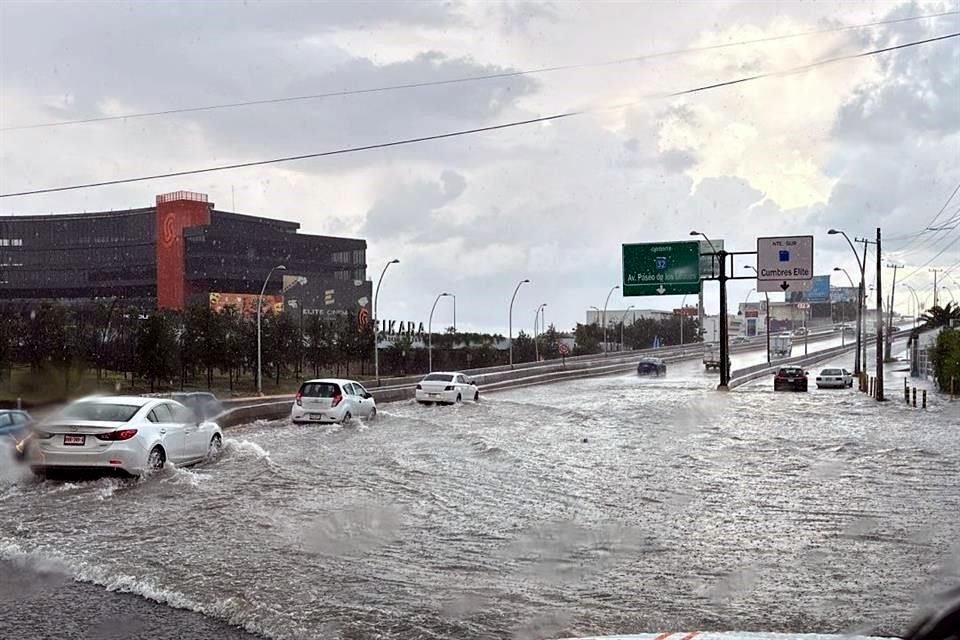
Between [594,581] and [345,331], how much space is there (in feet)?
217

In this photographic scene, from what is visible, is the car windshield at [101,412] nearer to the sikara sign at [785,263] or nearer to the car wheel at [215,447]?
the car wheel at [215,447]

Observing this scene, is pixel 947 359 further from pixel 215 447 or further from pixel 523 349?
pixel 523 349

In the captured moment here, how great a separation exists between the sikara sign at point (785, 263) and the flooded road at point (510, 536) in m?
28.7

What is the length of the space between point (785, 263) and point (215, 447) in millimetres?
40246

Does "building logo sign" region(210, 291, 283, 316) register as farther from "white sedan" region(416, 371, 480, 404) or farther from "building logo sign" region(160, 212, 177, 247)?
"white sedan" region(416, 371, 480, 404)

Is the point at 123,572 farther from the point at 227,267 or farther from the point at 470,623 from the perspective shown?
the point at 227,267

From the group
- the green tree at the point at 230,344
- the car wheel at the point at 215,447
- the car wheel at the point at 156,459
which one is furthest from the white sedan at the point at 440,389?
the car wheel at the point at 156,459

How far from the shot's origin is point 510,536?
38.7ft

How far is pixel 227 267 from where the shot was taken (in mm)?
108875

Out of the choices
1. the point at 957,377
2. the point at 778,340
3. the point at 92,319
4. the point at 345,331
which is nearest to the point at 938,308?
the point at 778,340

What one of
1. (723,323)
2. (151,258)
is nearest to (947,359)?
(723,323)

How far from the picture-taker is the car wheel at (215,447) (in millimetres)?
18845

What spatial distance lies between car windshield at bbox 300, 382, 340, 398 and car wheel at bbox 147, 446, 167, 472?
1307cm

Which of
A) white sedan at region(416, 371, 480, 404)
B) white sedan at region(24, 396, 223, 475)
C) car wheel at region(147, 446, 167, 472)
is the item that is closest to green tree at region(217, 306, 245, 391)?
white sedan at region(416, 371, 480, 404)
